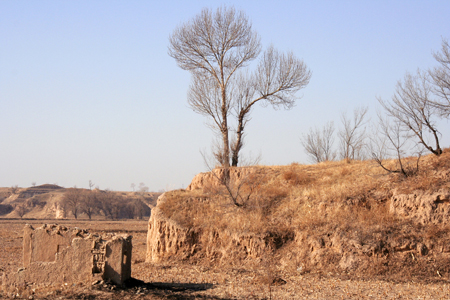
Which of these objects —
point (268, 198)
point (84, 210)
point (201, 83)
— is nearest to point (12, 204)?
point (84, 210)

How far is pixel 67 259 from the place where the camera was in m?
11.4

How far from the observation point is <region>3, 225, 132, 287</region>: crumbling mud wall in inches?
446

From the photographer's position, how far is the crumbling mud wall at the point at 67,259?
11328 millimetres

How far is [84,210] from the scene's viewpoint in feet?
229

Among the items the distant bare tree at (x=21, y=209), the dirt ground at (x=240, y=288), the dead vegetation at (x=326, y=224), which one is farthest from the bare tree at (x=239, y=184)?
the distant bare tree at (x=21, y=209)

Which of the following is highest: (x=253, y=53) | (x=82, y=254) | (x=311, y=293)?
(x=253, y=53)

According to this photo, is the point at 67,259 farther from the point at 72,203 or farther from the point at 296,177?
the point at 72,203

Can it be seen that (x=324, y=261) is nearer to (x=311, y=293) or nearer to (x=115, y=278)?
(x=311, y=293)

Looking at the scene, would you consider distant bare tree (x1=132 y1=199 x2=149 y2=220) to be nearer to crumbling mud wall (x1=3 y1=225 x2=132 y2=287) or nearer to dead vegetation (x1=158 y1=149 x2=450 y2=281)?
dead vegetation (x1=158 y1=149 x2=450 y2=281)

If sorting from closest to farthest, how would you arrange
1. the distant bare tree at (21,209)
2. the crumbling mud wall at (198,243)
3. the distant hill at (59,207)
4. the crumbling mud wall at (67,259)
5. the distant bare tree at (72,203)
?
the crumbling mud wall at (67,259), the crumbling mud wall at (198,243), the distant bare tree at (21,209), the distant bare tree at (72,203), the distant hill at (59,207)

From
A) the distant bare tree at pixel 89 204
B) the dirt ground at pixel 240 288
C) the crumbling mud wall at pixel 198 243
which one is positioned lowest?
the dirt ground at pixel 240 288

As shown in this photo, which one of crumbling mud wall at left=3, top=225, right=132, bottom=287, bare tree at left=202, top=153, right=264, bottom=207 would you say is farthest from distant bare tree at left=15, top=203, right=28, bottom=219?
crumbling mud wall at left=3, top=225, right=132, bottom=287

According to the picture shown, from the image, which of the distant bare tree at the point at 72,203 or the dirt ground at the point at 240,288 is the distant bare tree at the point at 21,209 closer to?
the distant bare tree at the point at 72,203

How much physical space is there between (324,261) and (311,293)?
2.91m
